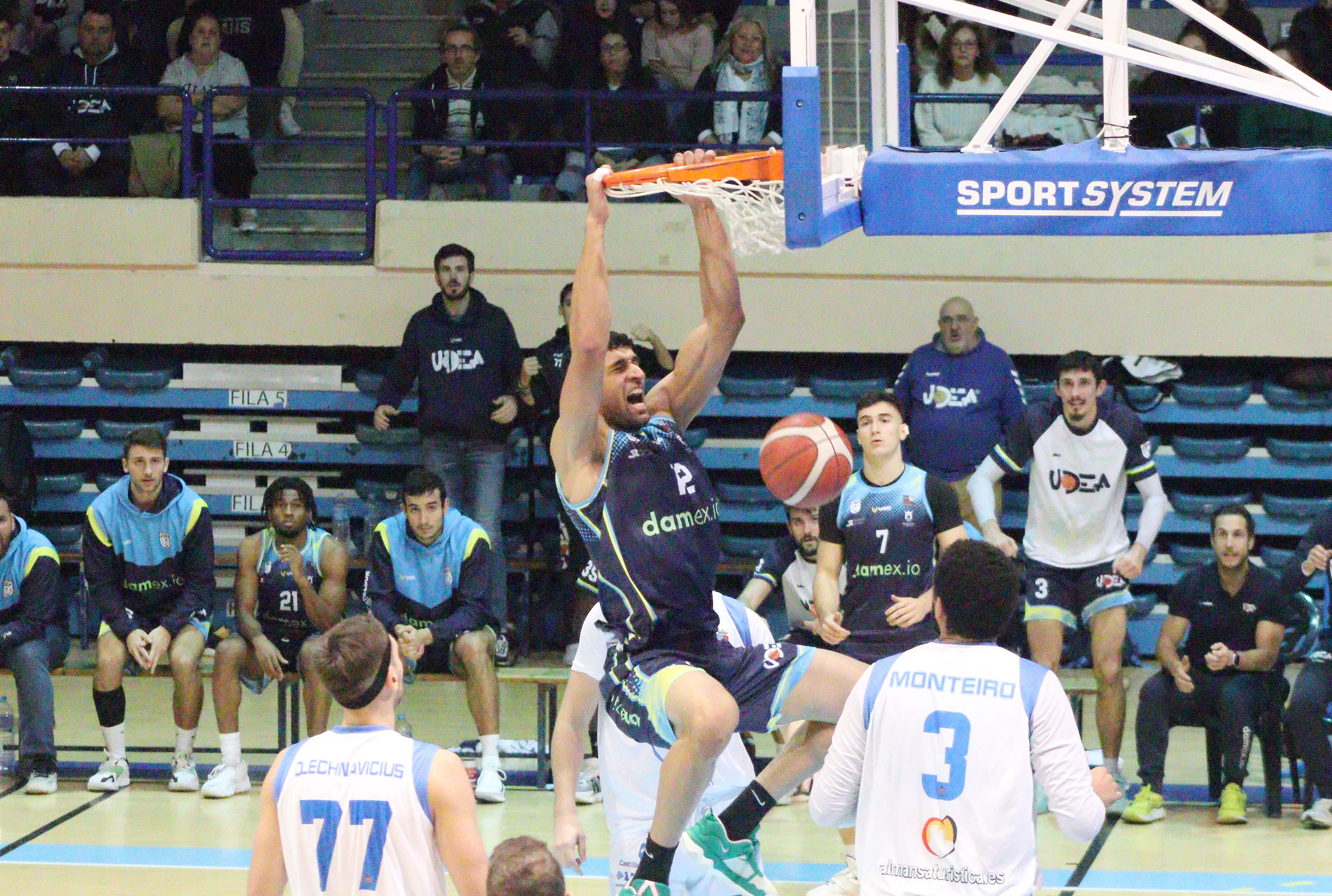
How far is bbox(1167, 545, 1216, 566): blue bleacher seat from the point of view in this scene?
11.5 m

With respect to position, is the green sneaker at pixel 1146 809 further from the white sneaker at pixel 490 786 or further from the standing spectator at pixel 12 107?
the standing spectator at pixel 12 107

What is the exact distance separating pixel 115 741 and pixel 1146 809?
5.36m

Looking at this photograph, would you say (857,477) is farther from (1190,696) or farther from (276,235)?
(276,235)

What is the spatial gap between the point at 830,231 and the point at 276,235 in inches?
337

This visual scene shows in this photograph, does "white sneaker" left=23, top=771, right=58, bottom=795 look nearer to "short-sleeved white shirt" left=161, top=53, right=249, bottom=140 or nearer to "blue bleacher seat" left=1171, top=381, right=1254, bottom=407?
"short-sleeved white shirt" left=161, top=53, right=249, bottom=140

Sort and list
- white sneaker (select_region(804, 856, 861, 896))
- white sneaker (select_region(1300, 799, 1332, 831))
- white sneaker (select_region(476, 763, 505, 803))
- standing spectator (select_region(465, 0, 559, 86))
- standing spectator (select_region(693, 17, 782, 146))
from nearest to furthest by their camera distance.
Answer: white sneaker (select_region(804, 856, 861, 896)) < white sneaker (select_region(1300, 799, 1332, 831)) < white sneaker (select_region(476, 763, 505, 803)) < standing spectator (select_region(693, 17, 782, 146)) < standing spectator (select_region(465, 0, 559, 86))

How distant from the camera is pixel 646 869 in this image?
5102 mm

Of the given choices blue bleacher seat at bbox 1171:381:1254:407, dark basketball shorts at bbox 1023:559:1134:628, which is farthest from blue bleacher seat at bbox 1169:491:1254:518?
dark basketball shorts at bbox 1023:559:1134:628

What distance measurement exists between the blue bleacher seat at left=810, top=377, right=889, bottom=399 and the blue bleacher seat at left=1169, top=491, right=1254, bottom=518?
7.00ft

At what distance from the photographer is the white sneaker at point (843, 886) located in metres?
7.17

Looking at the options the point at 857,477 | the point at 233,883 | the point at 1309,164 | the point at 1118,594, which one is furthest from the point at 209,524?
the point at 1309,164

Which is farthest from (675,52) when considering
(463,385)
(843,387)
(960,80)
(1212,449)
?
(1212,449)

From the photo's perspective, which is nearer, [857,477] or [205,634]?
[857,477]

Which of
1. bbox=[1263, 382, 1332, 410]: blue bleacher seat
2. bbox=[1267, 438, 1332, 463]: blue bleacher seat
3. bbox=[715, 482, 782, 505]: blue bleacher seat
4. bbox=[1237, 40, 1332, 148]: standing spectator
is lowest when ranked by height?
bbox=[715, 482, 782, 505]: blue bleacher seat
